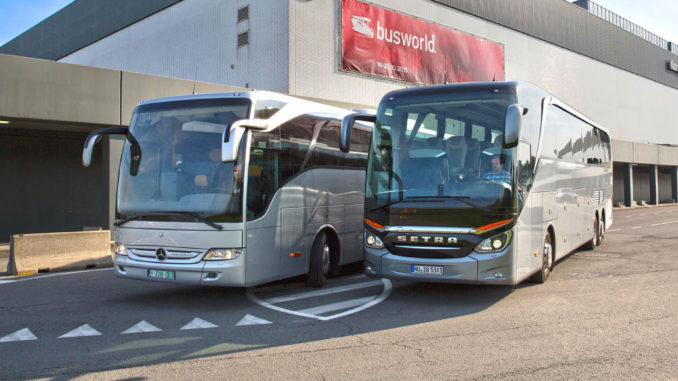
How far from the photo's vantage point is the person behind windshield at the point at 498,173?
26.3 feet

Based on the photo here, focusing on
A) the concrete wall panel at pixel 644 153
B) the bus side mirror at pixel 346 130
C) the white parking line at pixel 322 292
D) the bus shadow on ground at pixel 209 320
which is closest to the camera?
the bus shadow on ground at pixel 209 320

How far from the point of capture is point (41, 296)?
31.0ft

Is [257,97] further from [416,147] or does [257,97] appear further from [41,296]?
[41,296]

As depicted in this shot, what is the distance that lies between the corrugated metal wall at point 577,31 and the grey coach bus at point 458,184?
24416mm

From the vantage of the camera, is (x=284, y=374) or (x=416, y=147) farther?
(x=416, y=147)

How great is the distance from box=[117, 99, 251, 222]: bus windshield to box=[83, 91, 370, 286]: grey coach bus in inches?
0.6

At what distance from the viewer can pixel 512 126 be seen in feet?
24.8

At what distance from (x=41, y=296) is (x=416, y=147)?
21.3ft

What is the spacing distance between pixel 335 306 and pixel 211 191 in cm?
242

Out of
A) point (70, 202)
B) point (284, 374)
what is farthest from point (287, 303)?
point (70, 202)

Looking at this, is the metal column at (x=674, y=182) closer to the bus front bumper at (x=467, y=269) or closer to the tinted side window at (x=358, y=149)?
the tinted side window at (x=358, y=149)

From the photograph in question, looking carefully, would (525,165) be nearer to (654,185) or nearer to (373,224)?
(373,224)

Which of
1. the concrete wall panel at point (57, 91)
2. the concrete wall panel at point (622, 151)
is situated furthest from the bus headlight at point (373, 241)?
the concrete wall panel at point (622, 151)

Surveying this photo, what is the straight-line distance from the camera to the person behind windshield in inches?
315
